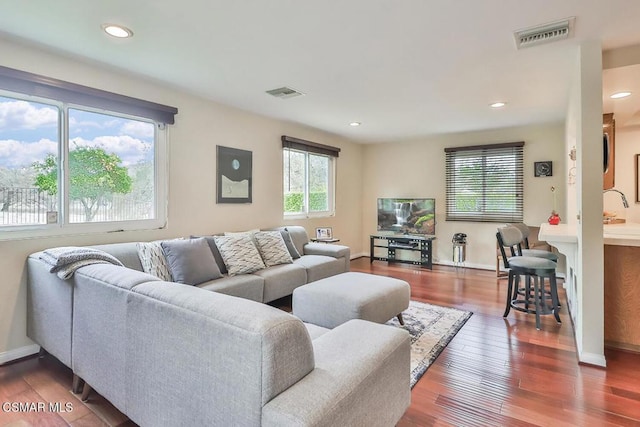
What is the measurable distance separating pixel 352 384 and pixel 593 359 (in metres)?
Answer: 2.23

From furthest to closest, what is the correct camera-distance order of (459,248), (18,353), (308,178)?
1. (459,248)
2. (308,178)
3. (18,353)

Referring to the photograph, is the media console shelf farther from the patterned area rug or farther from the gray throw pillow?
the gray throw pillow

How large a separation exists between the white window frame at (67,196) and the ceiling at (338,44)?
1.04 feet

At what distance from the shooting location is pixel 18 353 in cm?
250

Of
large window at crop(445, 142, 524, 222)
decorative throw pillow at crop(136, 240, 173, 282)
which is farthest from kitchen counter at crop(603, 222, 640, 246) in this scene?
decorative throw pillow at crop(136, 240, 173, 282)

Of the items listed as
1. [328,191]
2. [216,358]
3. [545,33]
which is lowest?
[216,358]

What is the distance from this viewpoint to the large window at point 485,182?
5.35 meters

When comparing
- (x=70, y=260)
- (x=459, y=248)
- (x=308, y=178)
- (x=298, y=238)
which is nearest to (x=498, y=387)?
(x=70, y=260)

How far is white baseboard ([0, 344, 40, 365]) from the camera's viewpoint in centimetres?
244

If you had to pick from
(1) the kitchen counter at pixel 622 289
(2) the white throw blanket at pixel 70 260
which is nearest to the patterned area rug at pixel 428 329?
(1) the kitchen counter at pixel 622 289

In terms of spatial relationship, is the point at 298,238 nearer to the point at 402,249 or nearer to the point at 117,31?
the point at 402,249

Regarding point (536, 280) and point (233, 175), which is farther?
point (233, 175)

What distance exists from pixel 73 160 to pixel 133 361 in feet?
6.81

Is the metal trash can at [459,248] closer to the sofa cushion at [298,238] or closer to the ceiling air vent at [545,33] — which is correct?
the sofa cushion at [298,238]
